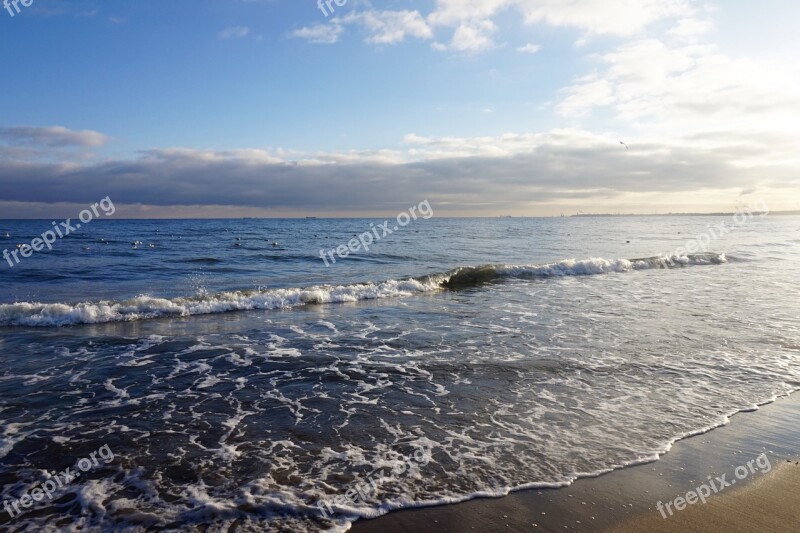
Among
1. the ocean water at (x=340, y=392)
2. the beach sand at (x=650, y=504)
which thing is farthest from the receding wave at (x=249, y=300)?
the beach sand at (x=650, y=504)

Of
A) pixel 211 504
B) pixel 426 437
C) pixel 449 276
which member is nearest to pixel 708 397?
pixel 426 437

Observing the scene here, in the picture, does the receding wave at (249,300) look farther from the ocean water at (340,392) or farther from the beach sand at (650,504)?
the beach sand at (650,504)

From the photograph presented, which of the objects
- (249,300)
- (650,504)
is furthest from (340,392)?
(249,300)

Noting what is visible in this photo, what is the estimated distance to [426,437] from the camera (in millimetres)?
6488

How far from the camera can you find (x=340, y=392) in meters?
8.27

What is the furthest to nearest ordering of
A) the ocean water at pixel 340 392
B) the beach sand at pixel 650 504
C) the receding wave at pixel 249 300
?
the receding wave at pixel 249 300 < the ocean water at pixel 340 392 < the beach sand at pixel 650 504

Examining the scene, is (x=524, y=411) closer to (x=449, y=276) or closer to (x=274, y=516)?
(x=274, y=516)

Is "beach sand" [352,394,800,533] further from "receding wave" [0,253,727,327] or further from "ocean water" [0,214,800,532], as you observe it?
"receding wave" [0,253,727,327]

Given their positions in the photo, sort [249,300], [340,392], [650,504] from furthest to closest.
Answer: [249,300], [340,392], [650,504]

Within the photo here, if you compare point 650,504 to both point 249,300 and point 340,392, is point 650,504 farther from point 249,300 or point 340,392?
point 249,300

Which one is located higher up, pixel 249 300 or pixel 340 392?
pixel 249 300

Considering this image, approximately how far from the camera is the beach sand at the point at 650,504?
15.2ft

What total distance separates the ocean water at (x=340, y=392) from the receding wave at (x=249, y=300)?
0.09 metres

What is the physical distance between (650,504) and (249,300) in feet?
48.8
